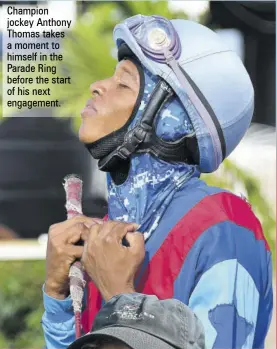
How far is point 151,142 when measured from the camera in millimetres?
2244

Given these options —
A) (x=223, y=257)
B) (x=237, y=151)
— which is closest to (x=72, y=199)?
(x=223, y=257)

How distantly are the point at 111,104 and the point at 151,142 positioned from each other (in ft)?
0.44

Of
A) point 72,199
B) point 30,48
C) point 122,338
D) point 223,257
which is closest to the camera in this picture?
point 122,338

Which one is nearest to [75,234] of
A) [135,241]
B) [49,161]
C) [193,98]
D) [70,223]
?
[70,223]

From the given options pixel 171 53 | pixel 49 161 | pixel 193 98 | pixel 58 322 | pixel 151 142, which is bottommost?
pixel 58 322

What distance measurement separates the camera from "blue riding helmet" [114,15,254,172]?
7.32 ft

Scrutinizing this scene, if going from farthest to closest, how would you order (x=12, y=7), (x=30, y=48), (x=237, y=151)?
(x=237, y=151) < (x=12, y=7) < (x=30, y=48)

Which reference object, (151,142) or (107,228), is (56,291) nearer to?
(107,228)

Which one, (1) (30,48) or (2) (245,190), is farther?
(2) (245,190)

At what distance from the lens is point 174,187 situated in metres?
2.26

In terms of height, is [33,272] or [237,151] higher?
[237,151]

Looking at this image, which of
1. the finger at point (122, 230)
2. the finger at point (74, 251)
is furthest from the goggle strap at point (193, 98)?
the finger at point (74, 251)

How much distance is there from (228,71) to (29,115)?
1519 mm

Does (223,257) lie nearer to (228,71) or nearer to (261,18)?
(228,71)
